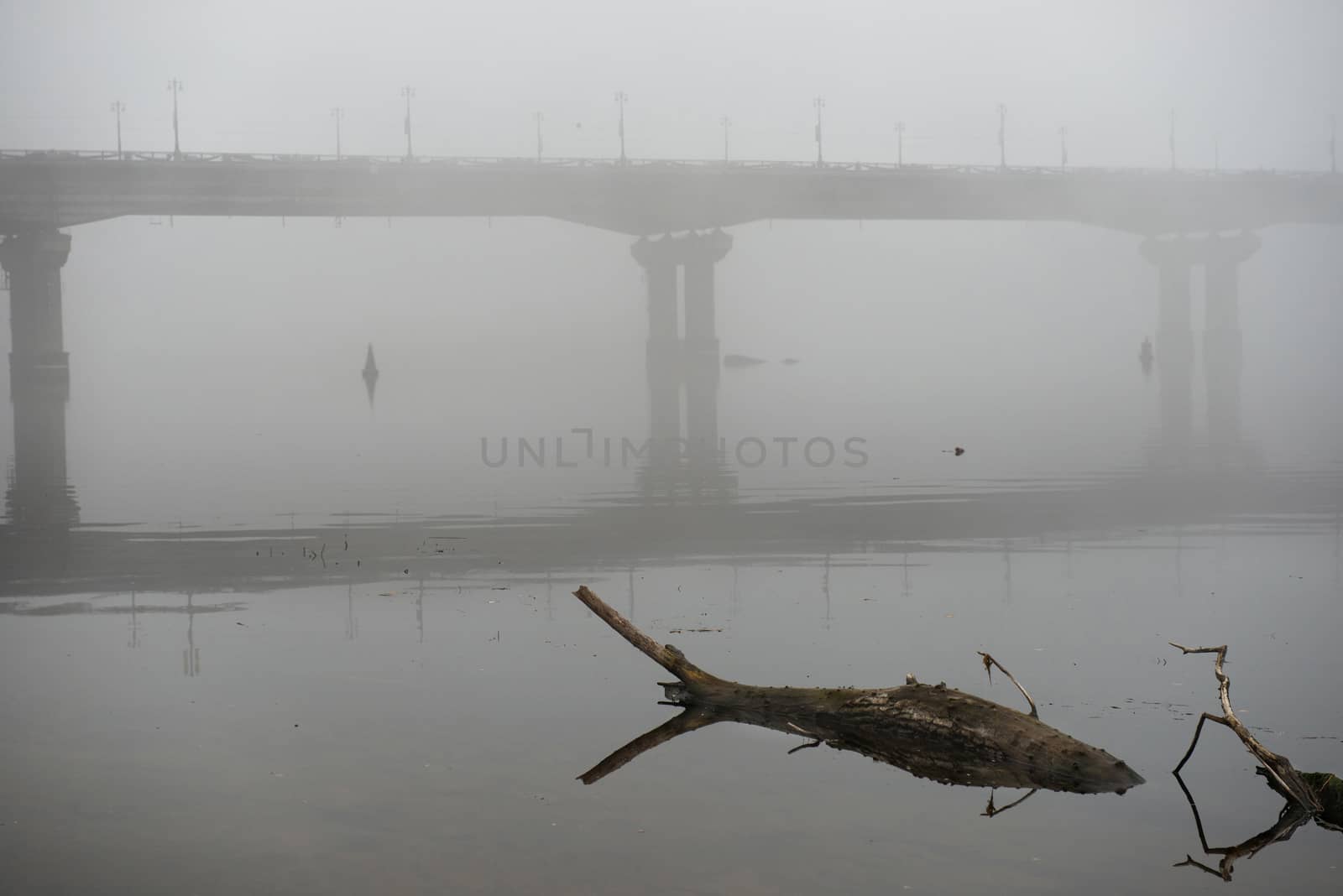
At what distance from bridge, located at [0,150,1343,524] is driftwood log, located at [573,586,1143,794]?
53.4 m

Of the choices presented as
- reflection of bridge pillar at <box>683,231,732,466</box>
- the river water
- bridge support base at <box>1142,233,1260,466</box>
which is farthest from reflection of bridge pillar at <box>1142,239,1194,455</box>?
the river water

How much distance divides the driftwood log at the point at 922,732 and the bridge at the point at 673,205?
53.4 m

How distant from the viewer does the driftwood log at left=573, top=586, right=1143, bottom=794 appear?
8664mm

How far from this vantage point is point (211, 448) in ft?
123

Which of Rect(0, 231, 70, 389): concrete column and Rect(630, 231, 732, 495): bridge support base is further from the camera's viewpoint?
Rect(630, 231, 732, 495): bridge support base

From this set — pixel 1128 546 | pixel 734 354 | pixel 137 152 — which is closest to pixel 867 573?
pixel 1128 546

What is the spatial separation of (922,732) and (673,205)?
326ft

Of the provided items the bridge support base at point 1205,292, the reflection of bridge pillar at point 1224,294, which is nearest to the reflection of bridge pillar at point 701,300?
the bridge support base at point 1205,292

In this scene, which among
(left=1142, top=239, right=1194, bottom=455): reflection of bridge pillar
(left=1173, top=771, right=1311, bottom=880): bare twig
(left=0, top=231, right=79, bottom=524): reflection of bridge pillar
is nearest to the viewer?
(left=1173, top=771, right=1311, bottom=880): bare twig

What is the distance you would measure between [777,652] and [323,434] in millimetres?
31512

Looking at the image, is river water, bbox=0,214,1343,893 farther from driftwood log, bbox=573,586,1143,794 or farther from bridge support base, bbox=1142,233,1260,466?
bridge support base, bbox=1142,233,1260,466

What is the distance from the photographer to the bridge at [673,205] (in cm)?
9162

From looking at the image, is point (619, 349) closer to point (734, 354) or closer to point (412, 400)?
point (734, 354)

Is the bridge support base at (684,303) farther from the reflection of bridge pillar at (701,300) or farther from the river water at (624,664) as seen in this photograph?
the river water at (624,664)
